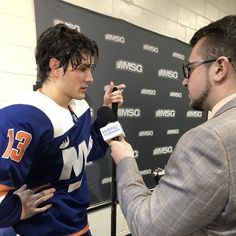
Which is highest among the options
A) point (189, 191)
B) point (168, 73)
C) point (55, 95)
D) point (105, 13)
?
point (105, 13)

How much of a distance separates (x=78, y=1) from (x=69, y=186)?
1.23 meters

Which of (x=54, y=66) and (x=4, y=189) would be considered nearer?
(x=4, y=189)

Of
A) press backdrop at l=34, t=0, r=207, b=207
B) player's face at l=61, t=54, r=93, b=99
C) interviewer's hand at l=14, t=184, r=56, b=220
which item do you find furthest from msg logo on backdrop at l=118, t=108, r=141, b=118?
interviewer's hand at l=14, t=184, r=56, b=220

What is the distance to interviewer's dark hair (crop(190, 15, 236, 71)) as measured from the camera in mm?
973

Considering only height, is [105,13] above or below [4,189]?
above

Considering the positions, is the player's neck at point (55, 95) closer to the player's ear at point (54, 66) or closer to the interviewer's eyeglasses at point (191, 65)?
the player's ear at point (54, 66)

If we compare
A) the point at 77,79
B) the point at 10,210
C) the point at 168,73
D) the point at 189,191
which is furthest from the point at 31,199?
the point at 168,73

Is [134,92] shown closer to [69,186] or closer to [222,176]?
[69,186]

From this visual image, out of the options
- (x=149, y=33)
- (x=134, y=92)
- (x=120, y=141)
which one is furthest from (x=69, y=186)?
(x=149, y=33)

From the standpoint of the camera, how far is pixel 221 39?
3.26ft

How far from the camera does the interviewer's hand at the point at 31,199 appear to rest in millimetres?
1199

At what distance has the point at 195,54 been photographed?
105 centimetres

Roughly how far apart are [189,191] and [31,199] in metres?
0.68

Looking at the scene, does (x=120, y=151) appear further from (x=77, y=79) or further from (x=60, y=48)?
(x=60, y=48)
